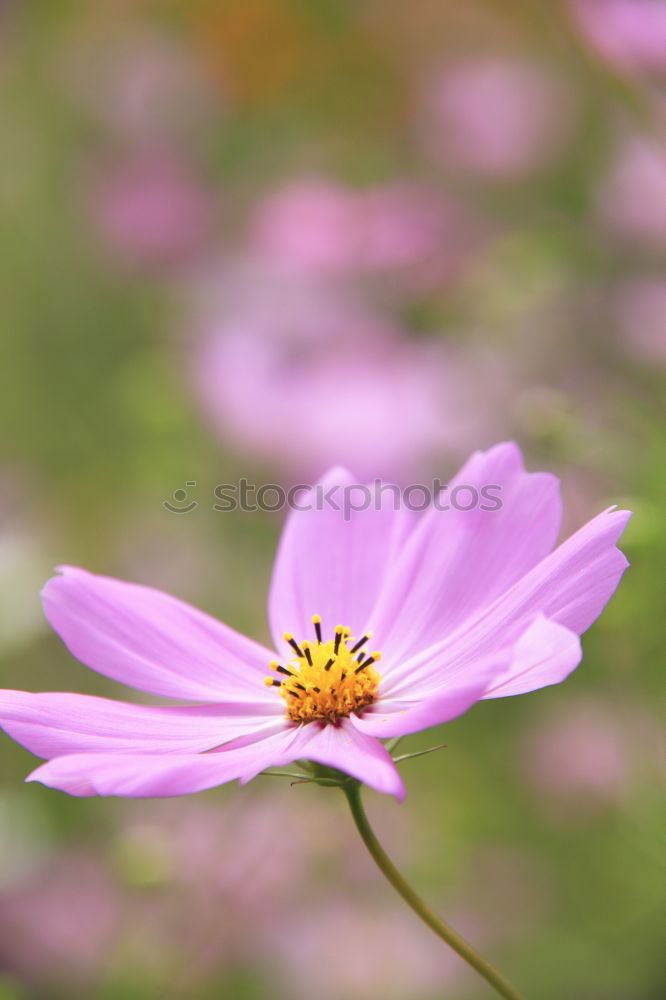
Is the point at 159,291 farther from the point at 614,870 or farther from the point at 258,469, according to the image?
the point at 614,870

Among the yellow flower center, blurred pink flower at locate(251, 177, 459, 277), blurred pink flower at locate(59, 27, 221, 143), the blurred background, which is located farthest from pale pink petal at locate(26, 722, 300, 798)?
blurred pink flower at locate(59, 27, 221, 143)

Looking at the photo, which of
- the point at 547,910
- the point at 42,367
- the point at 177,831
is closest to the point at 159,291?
the point at 42,367

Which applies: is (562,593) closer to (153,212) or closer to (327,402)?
(327,402)

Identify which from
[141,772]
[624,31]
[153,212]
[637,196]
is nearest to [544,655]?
[141,772]

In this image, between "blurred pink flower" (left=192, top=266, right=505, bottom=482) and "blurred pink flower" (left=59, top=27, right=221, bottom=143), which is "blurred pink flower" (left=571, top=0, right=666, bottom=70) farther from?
"blurred pink flower" (left=59, top=27, right=221, bottom=143)

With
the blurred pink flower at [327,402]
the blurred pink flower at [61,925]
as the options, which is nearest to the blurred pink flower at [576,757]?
the blurred pink flower at [327,402]

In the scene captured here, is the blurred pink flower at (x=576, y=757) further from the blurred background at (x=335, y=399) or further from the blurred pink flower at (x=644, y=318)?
the blurred pink flower at (x=644, y=318)

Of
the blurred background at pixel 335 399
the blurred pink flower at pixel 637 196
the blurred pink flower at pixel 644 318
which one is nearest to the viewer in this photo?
the blurred background at pixel 335 399
